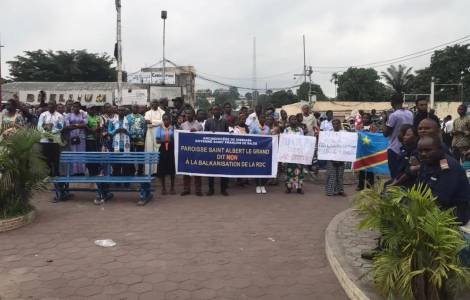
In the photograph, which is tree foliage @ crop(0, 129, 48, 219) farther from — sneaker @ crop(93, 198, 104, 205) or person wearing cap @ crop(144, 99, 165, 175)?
person wearing cap @ crop(144, 99, 165, 175)

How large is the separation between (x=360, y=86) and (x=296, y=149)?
68.9 m

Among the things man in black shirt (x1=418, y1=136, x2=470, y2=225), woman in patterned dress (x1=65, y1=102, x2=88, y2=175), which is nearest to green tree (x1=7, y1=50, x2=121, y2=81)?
woman in patterned dress (x1=65, y1=102, x2=88, y2=175)

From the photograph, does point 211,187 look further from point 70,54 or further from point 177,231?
point 70,54

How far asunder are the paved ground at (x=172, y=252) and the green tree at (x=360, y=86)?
67638 mm

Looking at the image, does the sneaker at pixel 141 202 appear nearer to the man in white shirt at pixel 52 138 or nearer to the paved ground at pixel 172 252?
the paved ground at pixel 172 252

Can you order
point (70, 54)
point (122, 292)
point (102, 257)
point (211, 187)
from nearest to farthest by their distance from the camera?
point (122, 292) < point (102, 257) < point (211, 187) < point (70, 54)

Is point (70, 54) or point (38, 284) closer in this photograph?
point (38, 284)

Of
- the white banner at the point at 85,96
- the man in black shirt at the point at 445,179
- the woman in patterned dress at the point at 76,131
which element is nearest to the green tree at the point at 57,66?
the white banner at the point at 85,96

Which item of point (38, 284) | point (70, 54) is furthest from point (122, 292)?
point (70, 54)

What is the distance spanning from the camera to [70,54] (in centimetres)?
5309

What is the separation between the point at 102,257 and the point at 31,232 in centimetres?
169

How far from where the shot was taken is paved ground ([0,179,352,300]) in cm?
439

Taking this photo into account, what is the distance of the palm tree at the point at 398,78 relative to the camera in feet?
219

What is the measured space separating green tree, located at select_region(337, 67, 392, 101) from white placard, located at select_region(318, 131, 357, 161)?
212 ft
